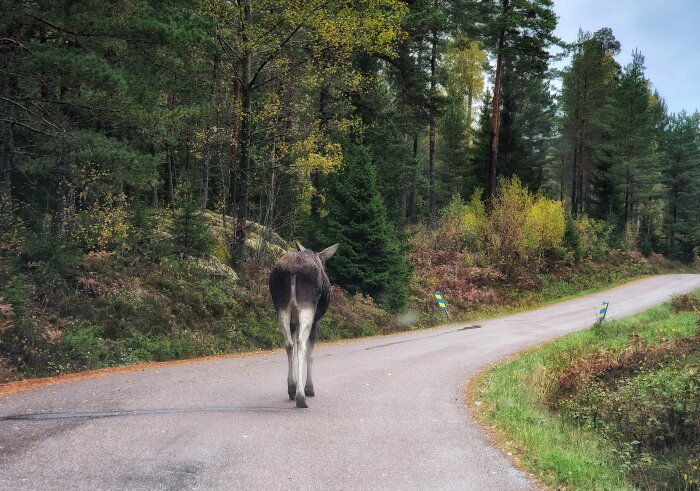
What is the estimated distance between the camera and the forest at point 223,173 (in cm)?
1106

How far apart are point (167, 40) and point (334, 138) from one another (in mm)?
10227

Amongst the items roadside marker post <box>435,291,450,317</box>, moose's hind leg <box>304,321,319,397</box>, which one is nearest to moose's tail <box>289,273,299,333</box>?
moose's hind leg <box>304,321,319,397</box>

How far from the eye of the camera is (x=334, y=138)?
830 inches

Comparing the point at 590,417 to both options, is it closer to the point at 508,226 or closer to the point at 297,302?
the point at 297,302

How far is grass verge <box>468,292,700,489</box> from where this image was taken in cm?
Result: 568

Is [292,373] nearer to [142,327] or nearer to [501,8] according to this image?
[142,327]

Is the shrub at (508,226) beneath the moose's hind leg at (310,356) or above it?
above

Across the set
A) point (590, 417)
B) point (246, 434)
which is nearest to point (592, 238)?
point (590, 417)

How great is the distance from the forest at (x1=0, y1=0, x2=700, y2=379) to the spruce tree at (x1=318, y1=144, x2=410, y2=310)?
0.26 feet

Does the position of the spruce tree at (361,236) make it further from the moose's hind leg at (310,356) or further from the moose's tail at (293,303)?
the moose's tail at (293,303)

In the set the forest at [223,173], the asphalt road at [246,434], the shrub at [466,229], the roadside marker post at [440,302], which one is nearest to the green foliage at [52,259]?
the forest at [223,173]

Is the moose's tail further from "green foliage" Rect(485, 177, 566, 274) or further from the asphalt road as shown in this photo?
"green foliage" Rect(485, 177, 566, 274)

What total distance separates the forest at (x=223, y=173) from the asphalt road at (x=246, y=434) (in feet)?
10.5

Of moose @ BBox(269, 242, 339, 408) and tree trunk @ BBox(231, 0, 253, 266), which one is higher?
tree trunk @ BBox(231, 0, 253, 266)
